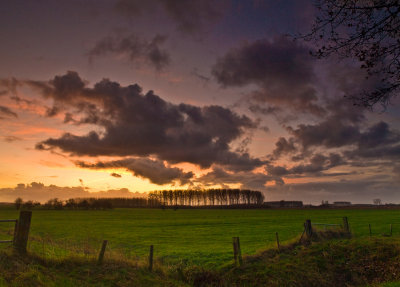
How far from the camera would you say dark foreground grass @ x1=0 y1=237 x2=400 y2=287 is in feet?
38.2

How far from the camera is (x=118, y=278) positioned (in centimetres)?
1280

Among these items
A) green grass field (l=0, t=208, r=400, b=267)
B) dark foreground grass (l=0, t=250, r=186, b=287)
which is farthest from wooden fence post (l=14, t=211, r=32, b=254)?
green grass field (l=0, t=208, r=400, b=267)

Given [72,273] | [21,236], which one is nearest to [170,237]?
[72,273]

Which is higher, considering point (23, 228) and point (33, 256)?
point (23, 228)

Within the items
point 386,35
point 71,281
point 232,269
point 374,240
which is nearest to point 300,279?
point 232,269

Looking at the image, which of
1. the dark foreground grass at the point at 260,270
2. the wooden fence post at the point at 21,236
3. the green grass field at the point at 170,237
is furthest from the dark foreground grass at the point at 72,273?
the green grass field at the point at 170,237

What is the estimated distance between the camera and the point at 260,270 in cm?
1648

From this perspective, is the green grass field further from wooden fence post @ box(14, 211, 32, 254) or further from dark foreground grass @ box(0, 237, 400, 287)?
dark foreground grass @ box(0, 237, 400, 287)

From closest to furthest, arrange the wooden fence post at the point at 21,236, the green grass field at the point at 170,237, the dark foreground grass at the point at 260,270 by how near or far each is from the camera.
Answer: the dark foreground grass at the point at 260,270 < the wooden fence post at the point at 21,236 < the green grass field at the point at 170,237

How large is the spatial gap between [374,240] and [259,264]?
8152mm

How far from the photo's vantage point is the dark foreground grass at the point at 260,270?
38.2 feet

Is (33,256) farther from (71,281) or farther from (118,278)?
(118,278)

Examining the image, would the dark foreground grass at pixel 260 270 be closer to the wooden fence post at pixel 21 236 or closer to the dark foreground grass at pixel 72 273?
the dark foreground grass at pixel 72 273

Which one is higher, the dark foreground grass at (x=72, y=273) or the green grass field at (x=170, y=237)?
the dark foreground grass at (x=72, y=273)
